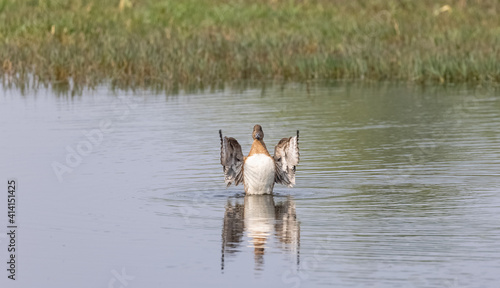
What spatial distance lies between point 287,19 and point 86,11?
528 centimetres

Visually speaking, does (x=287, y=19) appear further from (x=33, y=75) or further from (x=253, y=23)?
(x=33, y=75)

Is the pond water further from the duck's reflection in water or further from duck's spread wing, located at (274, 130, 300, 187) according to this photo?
duck's spread wing, located at (274, 130, 300, 187)

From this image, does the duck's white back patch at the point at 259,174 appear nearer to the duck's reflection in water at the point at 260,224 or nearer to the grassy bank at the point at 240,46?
the duck's reflection in water at the point at 260,224

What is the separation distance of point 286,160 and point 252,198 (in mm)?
497

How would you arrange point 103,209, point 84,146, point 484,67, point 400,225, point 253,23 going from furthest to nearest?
point 253,23 < point 484,67 < point 84,146 < point 103,209 < point 400,225

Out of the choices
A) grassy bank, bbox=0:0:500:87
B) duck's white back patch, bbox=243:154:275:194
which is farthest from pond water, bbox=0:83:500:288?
grassy bank, bbox=0:0:500:87

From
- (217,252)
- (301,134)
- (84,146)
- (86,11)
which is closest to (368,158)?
(301,134)

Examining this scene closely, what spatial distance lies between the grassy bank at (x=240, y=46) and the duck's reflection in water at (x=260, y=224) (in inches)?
488

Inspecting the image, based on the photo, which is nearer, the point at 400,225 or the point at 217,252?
the point at 217,252

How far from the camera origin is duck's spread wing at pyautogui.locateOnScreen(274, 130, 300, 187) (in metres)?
11.4

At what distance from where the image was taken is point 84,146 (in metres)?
15.2

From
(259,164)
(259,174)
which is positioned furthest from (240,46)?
(259,164)

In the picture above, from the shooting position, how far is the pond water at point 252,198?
8438 mm

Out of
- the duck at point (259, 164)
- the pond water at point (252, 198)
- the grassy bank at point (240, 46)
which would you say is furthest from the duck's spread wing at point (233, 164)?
the grassy bank at point (240, 46)
